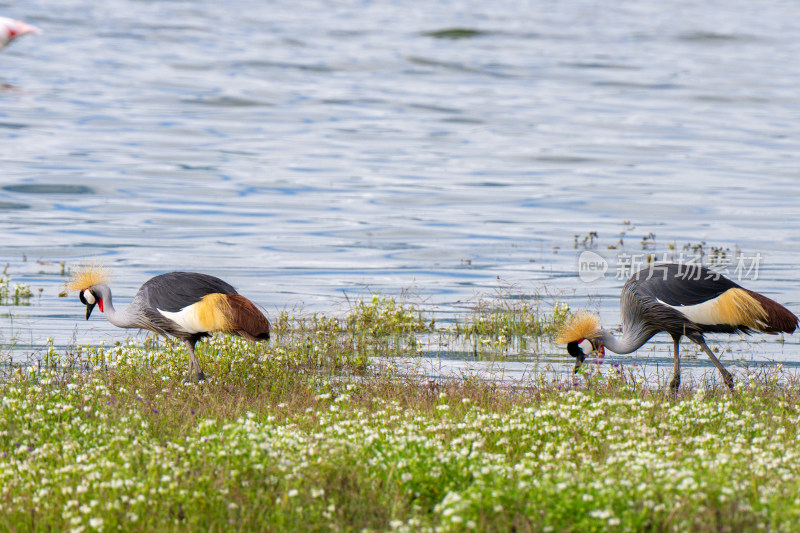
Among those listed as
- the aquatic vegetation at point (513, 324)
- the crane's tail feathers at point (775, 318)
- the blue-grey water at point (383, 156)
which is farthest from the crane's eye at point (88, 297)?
the crane's tail feathers at point (775, 318)

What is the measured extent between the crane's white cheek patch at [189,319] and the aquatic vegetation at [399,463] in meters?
1.14

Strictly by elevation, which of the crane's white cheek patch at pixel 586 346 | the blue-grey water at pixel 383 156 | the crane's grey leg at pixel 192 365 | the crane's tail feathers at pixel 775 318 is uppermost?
the blue-grey water at pixel 383 156

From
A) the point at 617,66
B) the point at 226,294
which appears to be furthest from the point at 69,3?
the point at 226,294

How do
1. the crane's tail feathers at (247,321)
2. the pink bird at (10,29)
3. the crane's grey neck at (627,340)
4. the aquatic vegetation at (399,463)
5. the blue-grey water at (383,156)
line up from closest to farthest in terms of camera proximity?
the aquatic vegetation at (399,463) → the crane's tail feathers at (247,321) → the crane's grey neck at (627,340) → the blue-grey water at (383,156) → the pink bird at (10,29)

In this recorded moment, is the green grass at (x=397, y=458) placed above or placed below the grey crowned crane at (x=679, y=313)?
below

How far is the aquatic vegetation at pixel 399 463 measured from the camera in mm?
6645

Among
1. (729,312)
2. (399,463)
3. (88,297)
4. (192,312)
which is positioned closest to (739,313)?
(729,312)

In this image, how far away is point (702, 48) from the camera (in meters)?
75.0

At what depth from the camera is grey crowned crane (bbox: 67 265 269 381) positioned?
1128cm

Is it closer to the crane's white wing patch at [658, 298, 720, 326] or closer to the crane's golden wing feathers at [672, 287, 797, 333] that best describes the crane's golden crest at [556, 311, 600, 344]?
the crane's white wing patch at [658, 298, 720, 326]

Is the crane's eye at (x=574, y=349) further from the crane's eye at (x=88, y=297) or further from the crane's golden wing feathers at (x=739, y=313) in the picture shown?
the crane's eye at (x=88, y=297)

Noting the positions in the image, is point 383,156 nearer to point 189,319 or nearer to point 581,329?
point 581,329

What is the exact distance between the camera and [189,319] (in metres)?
11.4

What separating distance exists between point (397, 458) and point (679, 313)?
5.39m
